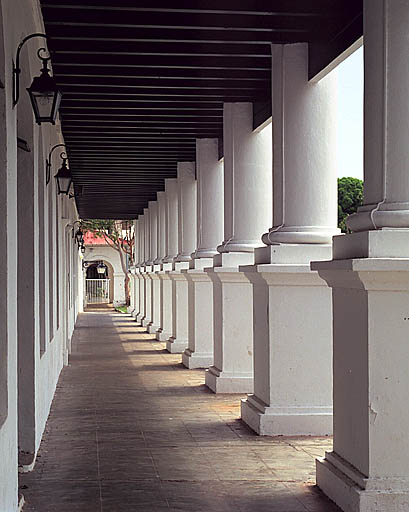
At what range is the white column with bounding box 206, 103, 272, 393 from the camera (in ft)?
41.4

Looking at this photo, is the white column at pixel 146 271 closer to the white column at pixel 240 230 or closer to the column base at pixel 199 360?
the column base at pixel 199 360

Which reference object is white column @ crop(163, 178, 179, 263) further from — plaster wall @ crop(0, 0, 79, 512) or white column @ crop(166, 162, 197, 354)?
plaster wall @ crop(0, 0, 79, 512)

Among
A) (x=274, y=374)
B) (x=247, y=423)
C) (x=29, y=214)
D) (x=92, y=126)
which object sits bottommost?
(x=247, y=423)

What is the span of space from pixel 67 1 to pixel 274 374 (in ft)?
13.9

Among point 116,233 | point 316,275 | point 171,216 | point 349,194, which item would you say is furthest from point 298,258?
point 116,233

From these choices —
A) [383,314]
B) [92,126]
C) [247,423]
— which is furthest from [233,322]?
[383,314]

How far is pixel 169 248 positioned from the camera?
74.6 feet

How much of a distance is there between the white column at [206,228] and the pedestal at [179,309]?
2658mm

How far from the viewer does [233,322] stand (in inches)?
504

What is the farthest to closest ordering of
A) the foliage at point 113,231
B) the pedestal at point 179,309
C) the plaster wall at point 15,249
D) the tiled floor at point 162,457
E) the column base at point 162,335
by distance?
1. the foliage at point 113,231
2. the column base at point 162,335
3. the pedestal at point 179,309
4. the tiled floor at point 162,457
5. the plaster wall at point 15,249

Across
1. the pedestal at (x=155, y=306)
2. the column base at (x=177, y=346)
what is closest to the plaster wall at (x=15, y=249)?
the column base at (x=177, y=346)

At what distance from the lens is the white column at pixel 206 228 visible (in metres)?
15.8

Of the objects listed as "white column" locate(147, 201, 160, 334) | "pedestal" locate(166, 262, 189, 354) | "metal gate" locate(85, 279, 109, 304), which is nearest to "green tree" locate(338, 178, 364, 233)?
"white column" locate(147, 201, 160, 334)

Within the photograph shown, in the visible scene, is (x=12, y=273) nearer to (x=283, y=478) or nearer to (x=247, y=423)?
(x=283, y=478)
